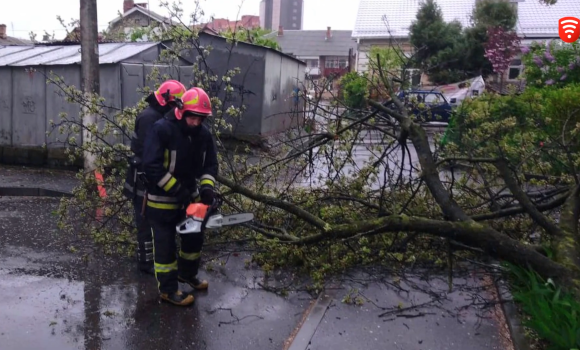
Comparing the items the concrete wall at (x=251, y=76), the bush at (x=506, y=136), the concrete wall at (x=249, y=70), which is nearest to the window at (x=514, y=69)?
the concrete wall at (x=251, y=76)

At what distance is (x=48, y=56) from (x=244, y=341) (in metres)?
9.82

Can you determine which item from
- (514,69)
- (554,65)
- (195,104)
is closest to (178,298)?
(195,104)

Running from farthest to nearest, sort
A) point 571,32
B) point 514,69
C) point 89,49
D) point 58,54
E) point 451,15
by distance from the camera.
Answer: point 451,15, point 514,69, point 571,32, point 58,54, point 89,49

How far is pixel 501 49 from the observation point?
→ 24.3 m

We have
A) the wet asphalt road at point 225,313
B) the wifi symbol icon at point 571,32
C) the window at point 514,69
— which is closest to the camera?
the wet asphalt road at point 225,313

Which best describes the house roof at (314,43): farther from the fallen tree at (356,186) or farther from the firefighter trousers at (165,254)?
the firefighter trousers at (165,254)

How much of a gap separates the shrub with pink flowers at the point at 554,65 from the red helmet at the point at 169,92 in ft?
29.9

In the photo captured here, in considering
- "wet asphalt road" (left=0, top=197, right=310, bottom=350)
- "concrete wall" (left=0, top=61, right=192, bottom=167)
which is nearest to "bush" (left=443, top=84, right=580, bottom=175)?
"wet asphalt road" (left=0, top=197, right=310, bottom=350)

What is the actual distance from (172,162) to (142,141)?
0.69 metres

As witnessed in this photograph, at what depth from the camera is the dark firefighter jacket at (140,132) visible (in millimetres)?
4871

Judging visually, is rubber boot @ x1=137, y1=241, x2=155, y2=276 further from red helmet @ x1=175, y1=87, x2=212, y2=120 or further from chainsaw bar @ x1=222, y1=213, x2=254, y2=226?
red helmet @ x1=175, y1=87, x2=212, y2=120

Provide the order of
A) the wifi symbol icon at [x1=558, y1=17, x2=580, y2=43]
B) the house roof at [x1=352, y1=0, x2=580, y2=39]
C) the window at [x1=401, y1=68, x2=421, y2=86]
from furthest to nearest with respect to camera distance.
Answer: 1. the house roof at [x1=352, y1=0, x2=580, y2=39]
2. the wifi symbol icon at [x1=558, y1=17, x2=580, y2=43]
3. the window at [x1=401, y1=68, x2=421, y2=86]

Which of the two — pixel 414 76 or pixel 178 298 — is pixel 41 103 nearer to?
pixel 414 76

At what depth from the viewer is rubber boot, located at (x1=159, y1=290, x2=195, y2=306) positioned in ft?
14.9
